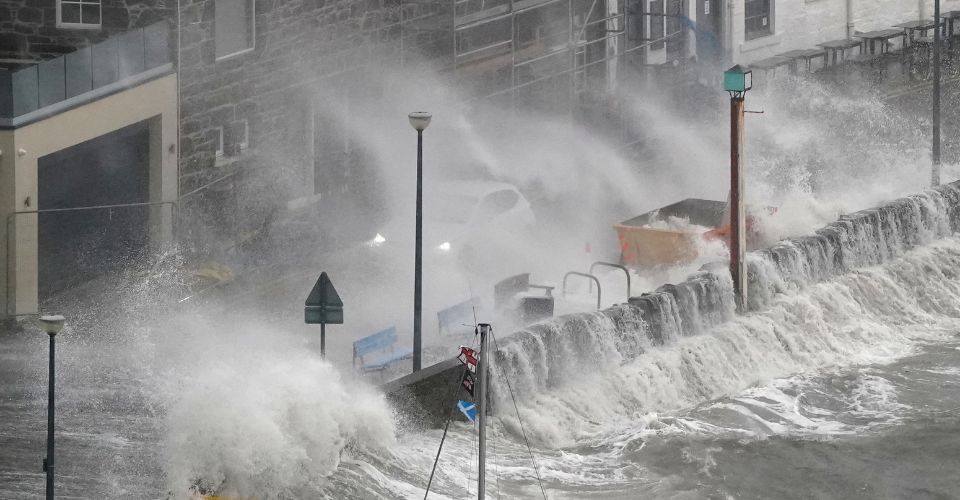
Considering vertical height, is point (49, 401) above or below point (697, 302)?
below

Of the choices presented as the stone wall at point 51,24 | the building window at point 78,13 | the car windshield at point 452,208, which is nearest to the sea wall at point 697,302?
the car windshield at point 452,208

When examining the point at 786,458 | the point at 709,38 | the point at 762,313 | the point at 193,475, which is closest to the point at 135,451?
the point at 193,475

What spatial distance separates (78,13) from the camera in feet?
96.0

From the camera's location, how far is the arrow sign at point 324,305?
2189 cm

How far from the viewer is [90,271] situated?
28.6m

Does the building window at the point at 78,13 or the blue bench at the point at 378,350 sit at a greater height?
the building window at the point at 78,13

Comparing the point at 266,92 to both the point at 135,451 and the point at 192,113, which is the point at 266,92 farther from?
the point at 135,451

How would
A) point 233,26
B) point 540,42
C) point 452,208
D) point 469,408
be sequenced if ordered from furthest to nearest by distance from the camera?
point 540,42, point 452,208, point 233,26, point 469,408

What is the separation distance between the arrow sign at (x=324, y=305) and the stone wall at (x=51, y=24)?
9.16 m

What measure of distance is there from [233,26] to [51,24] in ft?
10.9

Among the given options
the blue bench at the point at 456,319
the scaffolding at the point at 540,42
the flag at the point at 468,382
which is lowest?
the flag at the point at 468,382

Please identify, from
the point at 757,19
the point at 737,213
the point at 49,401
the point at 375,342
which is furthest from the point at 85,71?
the point at 757,19

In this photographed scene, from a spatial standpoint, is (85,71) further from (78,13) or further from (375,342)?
(375,342)

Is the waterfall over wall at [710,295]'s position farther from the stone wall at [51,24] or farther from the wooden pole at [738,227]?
the stone wall at [51,24]
